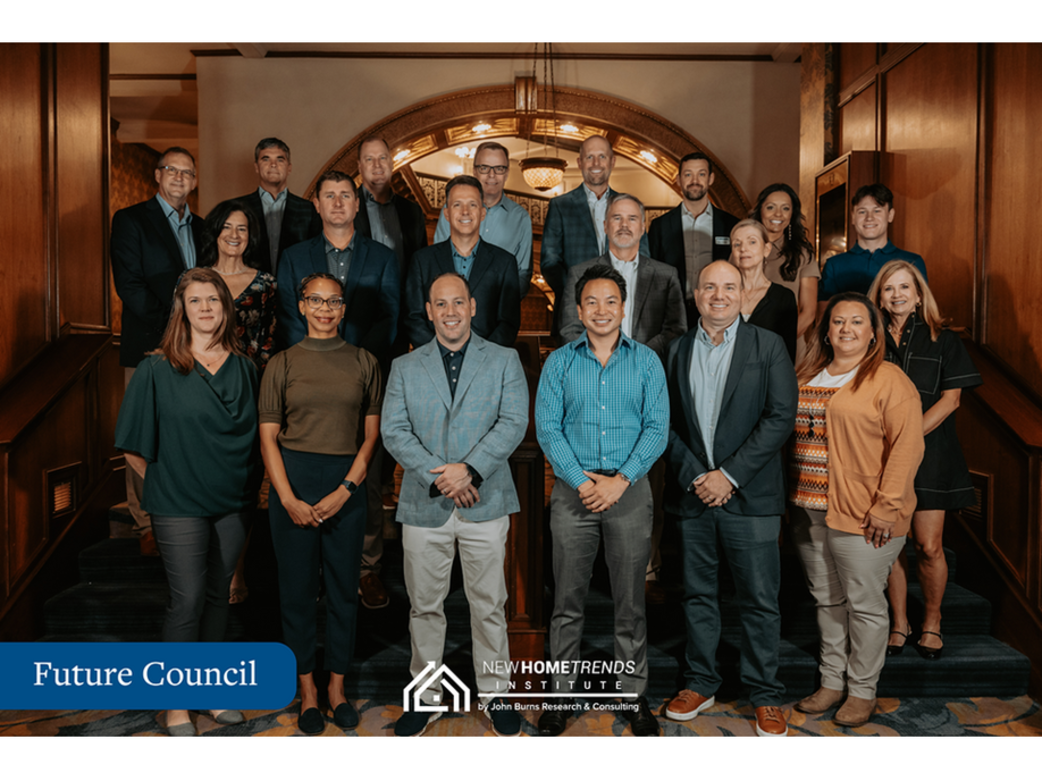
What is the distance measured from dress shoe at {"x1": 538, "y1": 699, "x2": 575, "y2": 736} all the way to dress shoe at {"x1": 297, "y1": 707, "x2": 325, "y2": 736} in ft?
2.35

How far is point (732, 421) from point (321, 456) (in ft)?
4.43

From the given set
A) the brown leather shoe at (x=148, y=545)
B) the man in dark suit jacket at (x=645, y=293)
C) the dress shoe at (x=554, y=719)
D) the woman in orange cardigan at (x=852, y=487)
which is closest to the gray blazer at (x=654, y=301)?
the man in dark suit jacket at (x=645, y=293)

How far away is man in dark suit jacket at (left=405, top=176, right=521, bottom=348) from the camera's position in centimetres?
268

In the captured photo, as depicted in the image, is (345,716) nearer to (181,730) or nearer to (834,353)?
(181,730)

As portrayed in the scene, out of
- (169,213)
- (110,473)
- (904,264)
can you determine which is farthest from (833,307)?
(110,473)

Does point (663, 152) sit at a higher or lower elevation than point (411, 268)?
higher

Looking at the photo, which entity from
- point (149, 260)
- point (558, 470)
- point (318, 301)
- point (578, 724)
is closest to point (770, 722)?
point (578, 724)

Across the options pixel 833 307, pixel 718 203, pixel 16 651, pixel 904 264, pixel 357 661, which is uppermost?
pixel 718 203

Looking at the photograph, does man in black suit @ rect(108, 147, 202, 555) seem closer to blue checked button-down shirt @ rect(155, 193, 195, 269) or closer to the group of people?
blue checked button-down shirt @ rect(155, 193, 195, 269)

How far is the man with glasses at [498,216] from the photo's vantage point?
3021 mm

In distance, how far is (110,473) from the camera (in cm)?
333

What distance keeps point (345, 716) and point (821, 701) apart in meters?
1.62

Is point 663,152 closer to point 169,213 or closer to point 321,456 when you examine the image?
point 169,213

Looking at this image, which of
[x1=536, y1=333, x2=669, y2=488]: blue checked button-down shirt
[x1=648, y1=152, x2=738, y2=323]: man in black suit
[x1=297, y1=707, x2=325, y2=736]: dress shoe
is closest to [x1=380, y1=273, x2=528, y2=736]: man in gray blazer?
[x1=536, y1=333, x2=669, y2=488]: blue checked button-down shirt
